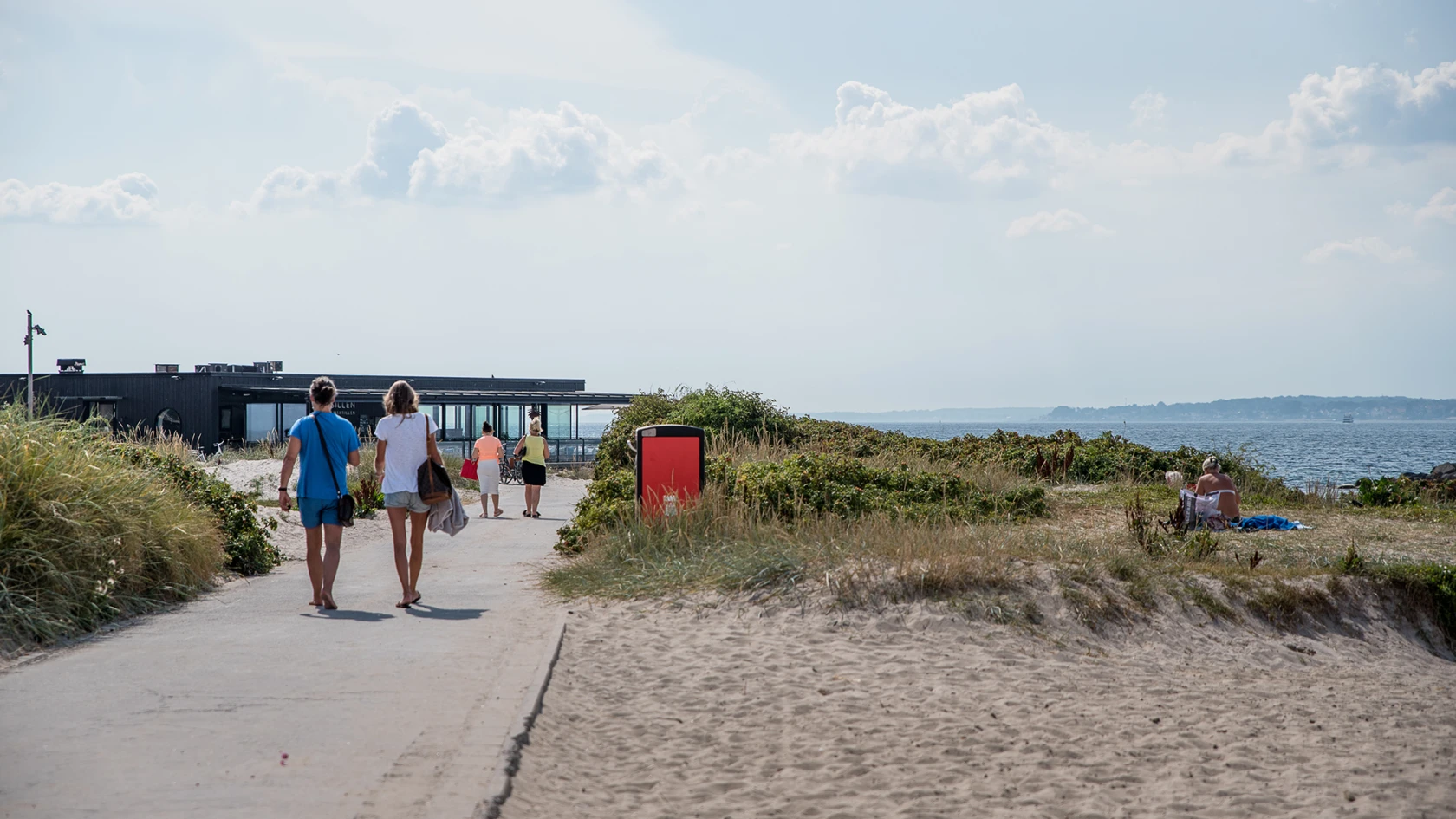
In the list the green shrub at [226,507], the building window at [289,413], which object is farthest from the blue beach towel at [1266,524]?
the building window at [289,413]

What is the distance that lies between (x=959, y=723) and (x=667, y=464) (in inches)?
223

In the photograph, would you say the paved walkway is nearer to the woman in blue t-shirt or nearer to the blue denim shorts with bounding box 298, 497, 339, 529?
the woman in blue t-shirt

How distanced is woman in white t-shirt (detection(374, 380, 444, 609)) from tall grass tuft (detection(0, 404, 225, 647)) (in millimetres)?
1868

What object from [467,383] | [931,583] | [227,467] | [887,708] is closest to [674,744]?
[887,708]

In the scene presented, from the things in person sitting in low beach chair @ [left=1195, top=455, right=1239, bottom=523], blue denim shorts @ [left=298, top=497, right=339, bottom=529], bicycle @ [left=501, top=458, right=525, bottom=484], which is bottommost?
bicycle @ [left=501, top=458, right=525, bottom=484]

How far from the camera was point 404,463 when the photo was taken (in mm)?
8430

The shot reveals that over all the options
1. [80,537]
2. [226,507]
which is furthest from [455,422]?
[80,537]

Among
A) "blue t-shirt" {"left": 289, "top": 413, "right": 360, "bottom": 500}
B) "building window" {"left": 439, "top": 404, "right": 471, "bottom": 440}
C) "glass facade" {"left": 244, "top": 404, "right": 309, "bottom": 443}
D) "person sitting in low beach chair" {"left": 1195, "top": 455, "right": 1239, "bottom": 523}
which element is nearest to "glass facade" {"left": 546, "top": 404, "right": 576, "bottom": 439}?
"building window" {"left": 439, "top": 404, "right": 471, "bottom": 440}

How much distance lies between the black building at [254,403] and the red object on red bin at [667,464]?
82.2 feet

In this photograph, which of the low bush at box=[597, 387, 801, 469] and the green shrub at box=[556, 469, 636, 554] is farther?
the low bush at box=[597, 387, 801, 469]

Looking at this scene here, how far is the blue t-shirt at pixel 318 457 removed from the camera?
8242 mm

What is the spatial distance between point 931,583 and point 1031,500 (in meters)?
6.50

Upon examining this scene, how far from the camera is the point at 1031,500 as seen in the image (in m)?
14.3

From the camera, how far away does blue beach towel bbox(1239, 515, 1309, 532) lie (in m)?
13.5
